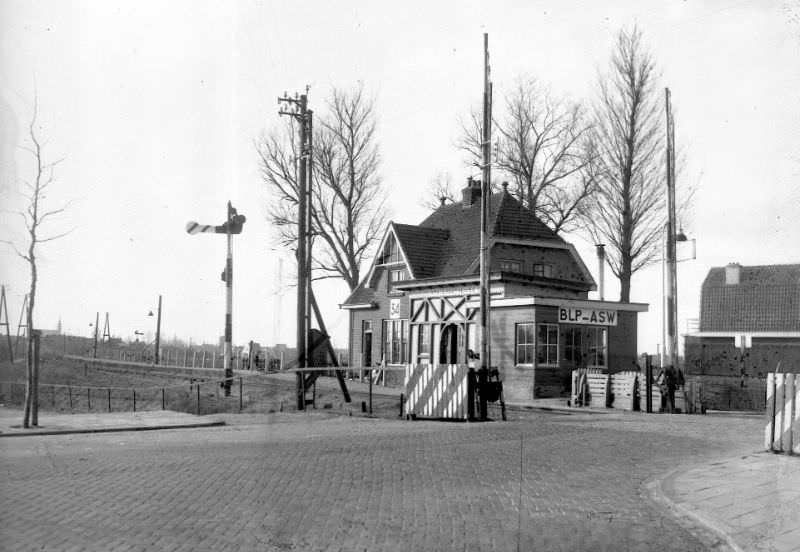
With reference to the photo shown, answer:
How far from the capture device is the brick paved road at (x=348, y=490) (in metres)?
6.59

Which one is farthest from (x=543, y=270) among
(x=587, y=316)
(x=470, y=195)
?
(x=587, y=316)

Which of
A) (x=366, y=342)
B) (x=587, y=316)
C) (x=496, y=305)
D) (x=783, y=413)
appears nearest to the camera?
(x=783, y=413)

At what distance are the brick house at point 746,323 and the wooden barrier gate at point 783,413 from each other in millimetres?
35074

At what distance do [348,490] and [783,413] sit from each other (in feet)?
21.5

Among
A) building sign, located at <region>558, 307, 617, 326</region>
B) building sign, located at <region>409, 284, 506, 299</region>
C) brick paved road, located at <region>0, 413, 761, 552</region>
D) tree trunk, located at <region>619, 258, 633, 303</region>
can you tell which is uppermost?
tree trunk, located at <region>619, 258, 633, 303</region>

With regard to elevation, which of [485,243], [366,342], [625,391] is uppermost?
[485,243]

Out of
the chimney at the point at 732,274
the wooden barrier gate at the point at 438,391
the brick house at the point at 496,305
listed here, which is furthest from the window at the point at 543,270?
the chimney at the point at 732,274

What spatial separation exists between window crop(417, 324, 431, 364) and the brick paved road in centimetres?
1782

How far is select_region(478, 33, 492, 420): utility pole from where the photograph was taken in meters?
18.2

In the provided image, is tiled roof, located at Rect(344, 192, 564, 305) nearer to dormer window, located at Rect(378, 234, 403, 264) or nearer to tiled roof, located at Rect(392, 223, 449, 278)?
tiled roof, located at Rect(392, 223, 449, 278)

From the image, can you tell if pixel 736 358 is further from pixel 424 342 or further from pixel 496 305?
pixel 496 305

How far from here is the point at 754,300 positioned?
5288 cm

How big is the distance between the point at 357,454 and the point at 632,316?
20.4 meters

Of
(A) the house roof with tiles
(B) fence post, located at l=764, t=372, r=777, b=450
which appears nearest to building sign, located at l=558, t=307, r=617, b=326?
(A) the house roof with tiles
